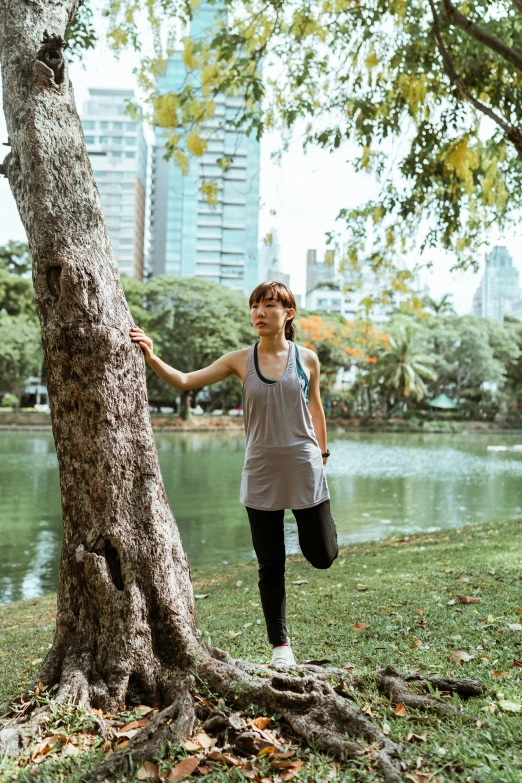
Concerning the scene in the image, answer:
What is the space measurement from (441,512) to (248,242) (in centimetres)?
8863

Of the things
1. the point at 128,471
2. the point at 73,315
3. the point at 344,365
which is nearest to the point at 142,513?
the point at 128,471

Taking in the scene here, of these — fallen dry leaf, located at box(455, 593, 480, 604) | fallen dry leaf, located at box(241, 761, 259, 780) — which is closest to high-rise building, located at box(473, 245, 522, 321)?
fallen dry leaf, located at box(455, 593, 480, 604)

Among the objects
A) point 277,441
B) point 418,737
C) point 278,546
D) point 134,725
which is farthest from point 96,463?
point 418,737

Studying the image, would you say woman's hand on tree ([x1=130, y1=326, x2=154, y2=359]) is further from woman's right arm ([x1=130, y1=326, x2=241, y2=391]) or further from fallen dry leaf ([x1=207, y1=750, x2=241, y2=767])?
fallen dry leaf ([x1=207, y1=750, x2=241, y2=767])

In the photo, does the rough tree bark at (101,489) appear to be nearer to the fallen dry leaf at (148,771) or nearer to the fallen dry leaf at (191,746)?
the fallen dry leaf at (191,746)

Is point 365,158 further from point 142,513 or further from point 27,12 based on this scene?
point 142,513

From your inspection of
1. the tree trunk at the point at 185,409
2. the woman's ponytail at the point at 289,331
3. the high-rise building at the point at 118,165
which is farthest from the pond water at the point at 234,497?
the high-rise building at the point at 118,165

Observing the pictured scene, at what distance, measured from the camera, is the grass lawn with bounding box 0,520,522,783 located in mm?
2131

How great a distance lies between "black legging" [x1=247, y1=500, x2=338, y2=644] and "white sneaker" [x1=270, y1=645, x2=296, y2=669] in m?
0.03

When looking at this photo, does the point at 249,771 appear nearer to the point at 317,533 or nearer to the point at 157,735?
the point at 157,735

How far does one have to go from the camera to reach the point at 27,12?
9.71 ft

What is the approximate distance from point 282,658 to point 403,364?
3749 cm

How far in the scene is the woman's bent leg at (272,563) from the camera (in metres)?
2.79

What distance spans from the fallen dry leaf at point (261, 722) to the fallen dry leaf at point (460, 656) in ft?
3.77
